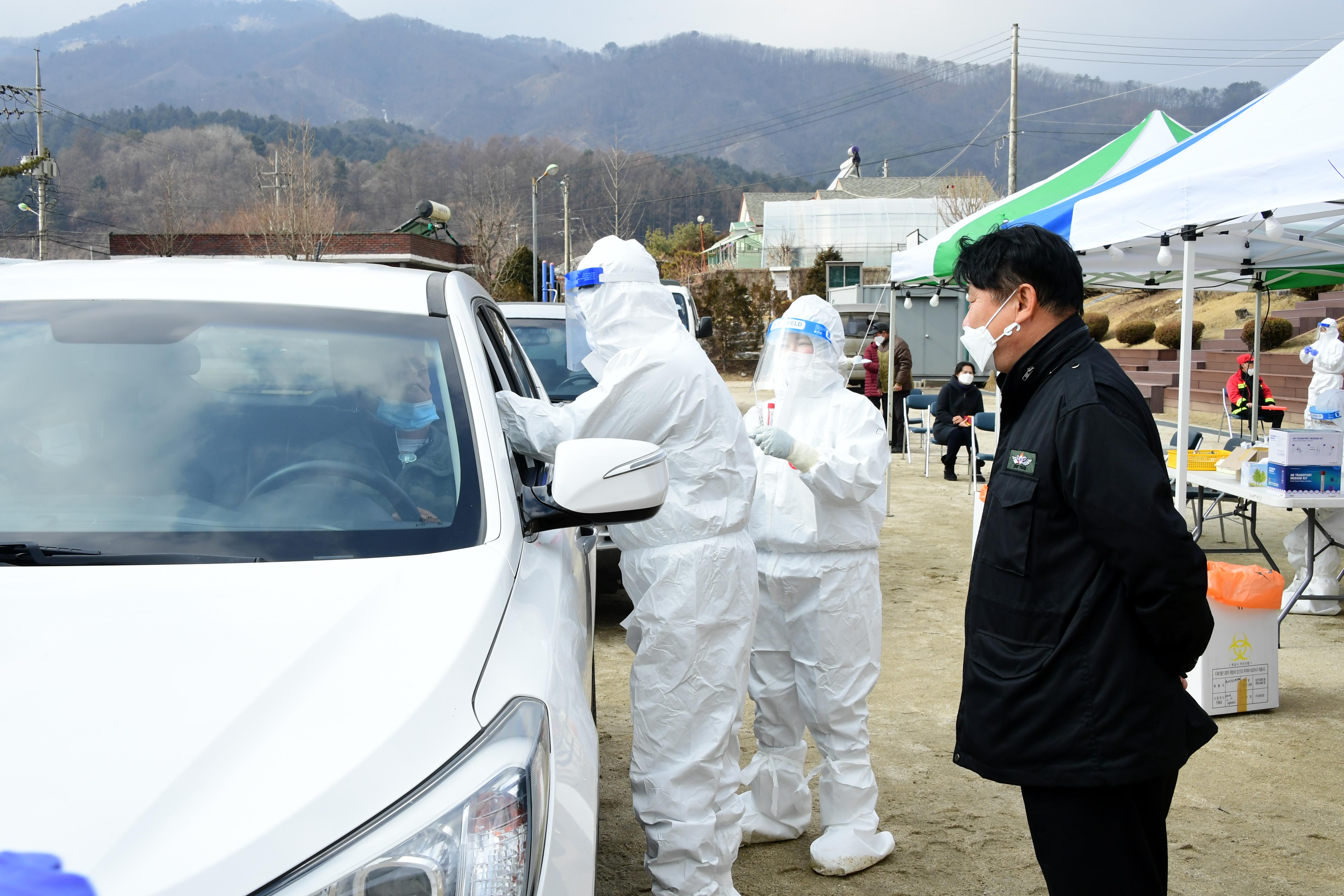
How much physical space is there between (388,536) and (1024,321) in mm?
1414

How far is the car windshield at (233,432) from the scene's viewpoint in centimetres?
189

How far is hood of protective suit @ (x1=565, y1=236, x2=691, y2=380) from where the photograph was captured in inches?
123

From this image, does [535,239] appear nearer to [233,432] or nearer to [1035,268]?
[233,432]

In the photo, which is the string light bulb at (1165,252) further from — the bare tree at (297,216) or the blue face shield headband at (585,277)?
the bare tree at (297,216)

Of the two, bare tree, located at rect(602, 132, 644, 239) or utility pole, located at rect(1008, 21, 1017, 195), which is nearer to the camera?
utility pole, located at rect(1008, 21, 1017, 195)

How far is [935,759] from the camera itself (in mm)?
4352

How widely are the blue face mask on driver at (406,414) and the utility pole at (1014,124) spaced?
31097 millimetres

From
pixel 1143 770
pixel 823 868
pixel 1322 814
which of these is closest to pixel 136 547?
pixel 1143 770

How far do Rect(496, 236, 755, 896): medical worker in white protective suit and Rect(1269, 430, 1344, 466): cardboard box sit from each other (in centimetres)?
426

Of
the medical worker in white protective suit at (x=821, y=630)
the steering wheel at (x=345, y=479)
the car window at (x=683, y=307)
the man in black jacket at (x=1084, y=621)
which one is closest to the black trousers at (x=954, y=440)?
the car window at (x=683, y=307)

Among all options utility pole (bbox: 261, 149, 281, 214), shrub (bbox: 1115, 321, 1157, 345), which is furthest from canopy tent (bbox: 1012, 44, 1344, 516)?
utility pole (bbox: 261, 149, 281, 214)

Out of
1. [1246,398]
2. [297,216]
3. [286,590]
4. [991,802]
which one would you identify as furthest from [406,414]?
[297,216]

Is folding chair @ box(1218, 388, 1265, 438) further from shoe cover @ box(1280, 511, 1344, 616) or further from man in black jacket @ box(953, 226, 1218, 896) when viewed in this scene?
man in black jacket @ box(953, 226, 1218, 896)

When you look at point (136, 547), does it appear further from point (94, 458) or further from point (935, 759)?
point (935, 759)
